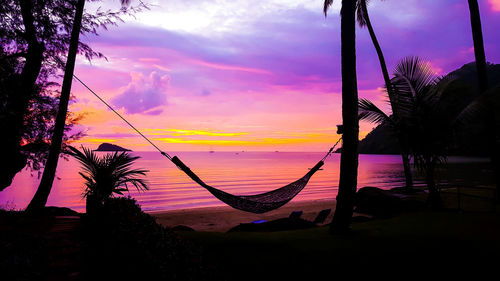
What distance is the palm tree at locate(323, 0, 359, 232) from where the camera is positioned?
4.89 meters

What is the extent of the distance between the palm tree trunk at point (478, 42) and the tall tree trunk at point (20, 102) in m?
9.32

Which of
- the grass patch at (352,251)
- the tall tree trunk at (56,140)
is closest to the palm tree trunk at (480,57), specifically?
the grass patch at (352,251)

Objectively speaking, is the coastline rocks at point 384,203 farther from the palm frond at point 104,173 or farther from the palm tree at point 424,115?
the palm frond at point 104,173

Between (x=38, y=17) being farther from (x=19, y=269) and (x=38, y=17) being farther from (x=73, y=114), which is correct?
(x=19, y=269)

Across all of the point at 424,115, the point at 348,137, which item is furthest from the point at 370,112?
the point at 348,137

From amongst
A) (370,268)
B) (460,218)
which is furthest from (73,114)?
(460,218)

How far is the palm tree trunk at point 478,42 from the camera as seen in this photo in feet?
23.6

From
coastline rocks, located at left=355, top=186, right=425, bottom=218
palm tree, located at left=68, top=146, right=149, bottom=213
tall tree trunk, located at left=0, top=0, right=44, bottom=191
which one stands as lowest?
coastline rocks, located at left=355, top=186, right=425, bottom=218

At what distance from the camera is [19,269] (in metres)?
2.62

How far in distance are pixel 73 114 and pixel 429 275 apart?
8395 mm

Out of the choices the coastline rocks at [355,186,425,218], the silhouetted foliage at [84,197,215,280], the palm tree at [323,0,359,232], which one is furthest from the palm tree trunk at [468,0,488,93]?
the silhouetted foliage at [84,197,215,280]

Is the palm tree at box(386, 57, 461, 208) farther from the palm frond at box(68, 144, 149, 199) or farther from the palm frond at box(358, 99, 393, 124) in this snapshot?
the palm frond at box(68, 144, 149, 199)

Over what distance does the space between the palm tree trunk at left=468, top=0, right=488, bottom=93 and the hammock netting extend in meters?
4.16

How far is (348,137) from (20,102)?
5.97m
